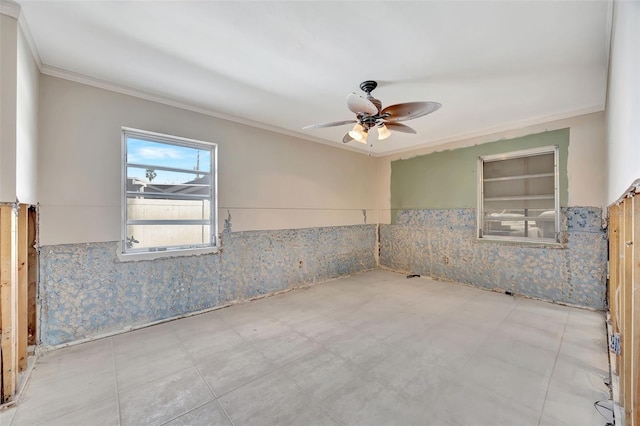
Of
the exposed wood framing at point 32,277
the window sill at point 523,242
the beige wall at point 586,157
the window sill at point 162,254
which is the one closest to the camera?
the exposed wood framing at point 32,277

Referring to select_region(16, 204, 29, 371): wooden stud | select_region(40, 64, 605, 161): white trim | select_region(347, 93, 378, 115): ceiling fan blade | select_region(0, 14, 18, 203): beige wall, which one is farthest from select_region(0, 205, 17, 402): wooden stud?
select_region(347, 93, 378, 115): ceiling fan blade

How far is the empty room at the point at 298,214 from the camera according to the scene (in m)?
1.66

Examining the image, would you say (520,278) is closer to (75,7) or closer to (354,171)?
(354,171)

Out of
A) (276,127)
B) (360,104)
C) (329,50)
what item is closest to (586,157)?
(360,104)

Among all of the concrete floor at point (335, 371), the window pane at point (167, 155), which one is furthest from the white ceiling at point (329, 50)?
the concrete floor at point (335, 371)

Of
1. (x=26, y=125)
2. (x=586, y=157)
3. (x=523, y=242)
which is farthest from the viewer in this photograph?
(x=523, y=242)

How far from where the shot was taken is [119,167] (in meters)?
2.70

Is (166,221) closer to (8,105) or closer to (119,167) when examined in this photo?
(119,167)

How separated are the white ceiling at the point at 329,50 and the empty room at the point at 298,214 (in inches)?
0.8

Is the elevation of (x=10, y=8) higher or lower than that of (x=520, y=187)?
higher

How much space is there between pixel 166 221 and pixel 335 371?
2.51 m

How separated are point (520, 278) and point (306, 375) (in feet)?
11.8

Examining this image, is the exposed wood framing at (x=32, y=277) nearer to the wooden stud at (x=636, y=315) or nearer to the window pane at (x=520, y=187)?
the wooden stud at (x=636, y=315)

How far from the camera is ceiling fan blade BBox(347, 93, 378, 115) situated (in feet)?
7.03
